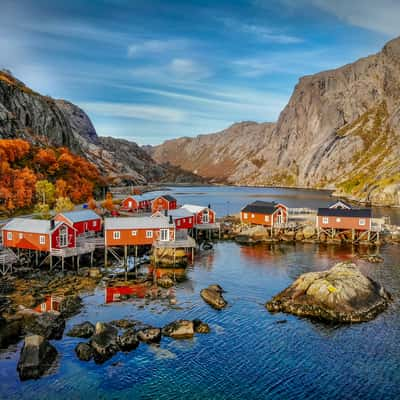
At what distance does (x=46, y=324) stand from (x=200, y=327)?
13584mm

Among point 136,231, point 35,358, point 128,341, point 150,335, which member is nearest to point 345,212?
point 136,231

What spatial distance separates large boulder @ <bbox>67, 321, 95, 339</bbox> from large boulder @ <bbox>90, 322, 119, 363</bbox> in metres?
1.16

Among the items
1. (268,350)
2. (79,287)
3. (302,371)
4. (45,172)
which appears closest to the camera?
(302,371)

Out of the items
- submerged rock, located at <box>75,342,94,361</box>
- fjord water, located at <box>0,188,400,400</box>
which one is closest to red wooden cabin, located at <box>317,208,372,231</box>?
fjord water, located at <box>0,188,400,400</box>

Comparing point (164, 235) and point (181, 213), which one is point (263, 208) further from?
point (164, 235)

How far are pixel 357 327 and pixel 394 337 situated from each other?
3236mm

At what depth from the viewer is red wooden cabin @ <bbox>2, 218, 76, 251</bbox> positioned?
189 feet

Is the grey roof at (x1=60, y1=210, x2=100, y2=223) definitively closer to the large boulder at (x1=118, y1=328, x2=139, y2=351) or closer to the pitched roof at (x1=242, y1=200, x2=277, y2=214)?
the large boulder at (x1=118, y1=328, x2=139, y2=351)

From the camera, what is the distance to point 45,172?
4240 inches

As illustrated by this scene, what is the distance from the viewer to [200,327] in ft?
121

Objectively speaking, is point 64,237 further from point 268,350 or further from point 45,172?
point 45,172

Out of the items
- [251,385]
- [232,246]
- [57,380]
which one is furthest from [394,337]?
[232,246]

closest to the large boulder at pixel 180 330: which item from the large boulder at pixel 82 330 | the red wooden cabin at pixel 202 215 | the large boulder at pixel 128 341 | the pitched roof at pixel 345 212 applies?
the large boulder at pixel 128 341

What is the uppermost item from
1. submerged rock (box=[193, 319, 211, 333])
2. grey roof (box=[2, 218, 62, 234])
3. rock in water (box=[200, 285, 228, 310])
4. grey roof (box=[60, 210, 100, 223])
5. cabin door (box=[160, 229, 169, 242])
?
grey roof (box=[60, 210, 100, 223])
